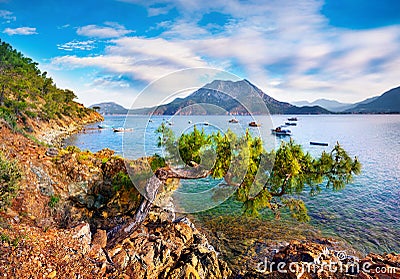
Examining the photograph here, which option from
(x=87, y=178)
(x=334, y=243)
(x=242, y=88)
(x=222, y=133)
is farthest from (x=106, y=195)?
(x=334, y=243)

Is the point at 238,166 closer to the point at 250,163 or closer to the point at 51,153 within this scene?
the point at 250,163

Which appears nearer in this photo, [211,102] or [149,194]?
[211,102]

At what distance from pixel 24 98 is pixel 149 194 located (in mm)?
43389

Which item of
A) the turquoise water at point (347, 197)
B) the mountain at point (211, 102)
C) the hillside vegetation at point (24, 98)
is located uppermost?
the hillside vegetation at point (24, 98)

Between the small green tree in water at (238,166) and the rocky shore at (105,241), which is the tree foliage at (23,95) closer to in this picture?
the rocky shore at (105,241)

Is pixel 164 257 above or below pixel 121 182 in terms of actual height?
below

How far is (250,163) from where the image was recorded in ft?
30.6

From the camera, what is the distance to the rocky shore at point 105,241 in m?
6.11

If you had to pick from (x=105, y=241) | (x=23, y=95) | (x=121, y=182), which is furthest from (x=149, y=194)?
(x=23, y=95)

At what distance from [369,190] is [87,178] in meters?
20.8

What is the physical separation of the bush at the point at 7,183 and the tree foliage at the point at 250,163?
15.3 feet

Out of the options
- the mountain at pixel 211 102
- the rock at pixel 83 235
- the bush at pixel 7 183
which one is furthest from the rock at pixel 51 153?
the mountain at pixel 211 102

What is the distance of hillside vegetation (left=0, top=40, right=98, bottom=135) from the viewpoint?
33.6 m

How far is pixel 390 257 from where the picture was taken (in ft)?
29.5
